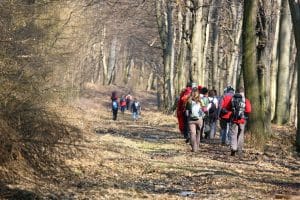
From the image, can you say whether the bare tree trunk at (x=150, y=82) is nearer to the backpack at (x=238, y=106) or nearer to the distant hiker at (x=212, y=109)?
the distant hiker at (x=212, y=109)

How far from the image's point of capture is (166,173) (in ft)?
42.1

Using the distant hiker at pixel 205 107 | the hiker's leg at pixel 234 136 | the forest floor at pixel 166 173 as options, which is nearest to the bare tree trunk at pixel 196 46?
the distant hiker at pixel 205 107

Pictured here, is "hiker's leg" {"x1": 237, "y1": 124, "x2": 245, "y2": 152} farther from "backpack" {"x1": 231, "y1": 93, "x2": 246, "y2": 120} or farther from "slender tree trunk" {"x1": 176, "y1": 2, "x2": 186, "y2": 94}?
"slender tree trunk" {"x1": 176, "y1": 2, "x2": 186, "y2": 94}

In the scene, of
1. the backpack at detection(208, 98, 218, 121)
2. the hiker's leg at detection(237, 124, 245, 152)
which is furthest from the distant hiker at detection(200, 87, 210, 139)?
the hiker's leg at detection(237, 124, 245, 152)

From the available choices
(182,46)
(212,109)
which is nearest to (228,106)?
(212,109)

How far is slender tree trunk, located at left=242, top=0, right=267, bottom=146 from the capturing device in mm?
18312

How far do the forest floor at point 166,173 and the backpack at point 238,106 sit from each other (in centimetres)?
103

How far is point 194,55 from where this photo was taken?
28.2 metres

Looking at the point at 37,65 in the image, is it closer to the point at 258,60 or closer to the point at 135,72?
the point at 258,60

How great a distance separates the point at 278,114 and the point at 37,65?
18.8m

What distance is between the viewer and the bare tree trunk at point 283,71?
86.7 ft

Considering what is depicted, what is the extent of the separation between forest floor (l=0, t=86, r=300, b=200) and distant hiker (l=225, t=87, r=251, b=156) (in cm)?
35

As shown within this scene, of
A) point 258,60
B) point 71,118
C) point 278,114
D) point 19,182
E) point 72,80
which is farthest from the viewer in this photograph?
point 278,114

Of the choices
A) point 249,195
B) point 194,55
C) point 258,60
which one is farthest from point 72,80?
point 194,55
